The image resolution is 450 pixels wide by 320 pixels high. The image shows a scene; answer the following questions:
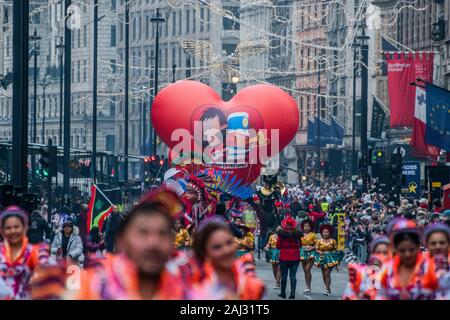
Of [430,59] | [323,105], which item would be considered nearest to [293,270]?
[430,59]

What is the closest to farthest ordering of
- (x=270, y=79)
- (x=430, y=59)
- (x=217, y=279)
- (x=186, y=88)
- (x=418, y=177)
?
(x=217, y=279), (x=186, y=88), (x=418, y=177), (x=430, y=59), (x=270, y=79)

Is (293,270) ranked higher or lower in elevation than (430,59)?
lower

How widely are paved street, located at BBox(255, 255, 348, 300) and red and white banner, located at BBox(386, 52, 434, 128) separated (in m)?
12.6

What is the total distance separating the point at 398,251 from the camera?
468 inches

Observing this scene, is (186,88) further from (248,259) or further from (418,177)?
(248,259)

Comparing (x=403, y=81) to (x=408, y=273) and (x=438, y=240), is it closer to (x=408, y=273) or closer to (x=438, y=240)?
(x=438, y=240)

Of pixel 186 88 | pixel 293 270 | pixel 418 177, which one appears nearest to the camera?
pixel 293 270

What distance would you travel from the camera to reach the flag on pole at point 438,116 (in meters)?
38.8

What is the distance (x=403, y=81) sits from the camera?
54.4 meters

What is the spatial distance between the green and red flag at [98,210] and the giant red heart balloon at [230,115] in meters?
8.00

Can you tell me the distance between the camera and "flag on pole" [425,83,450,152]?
3881 centimetres

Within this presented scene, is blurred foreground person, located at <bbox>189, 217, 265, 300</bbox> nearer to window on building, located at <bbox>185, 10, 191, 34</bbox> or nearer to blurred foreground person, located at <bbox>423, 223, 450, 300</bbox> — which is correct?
blurred foreground person, located at <bbox>423, 223, 450, 300</bbox>

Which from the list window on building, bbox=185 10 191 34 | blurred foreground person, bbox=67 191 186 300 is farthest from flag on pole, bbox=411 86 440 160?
window on building, bbox=185 10 191 34
